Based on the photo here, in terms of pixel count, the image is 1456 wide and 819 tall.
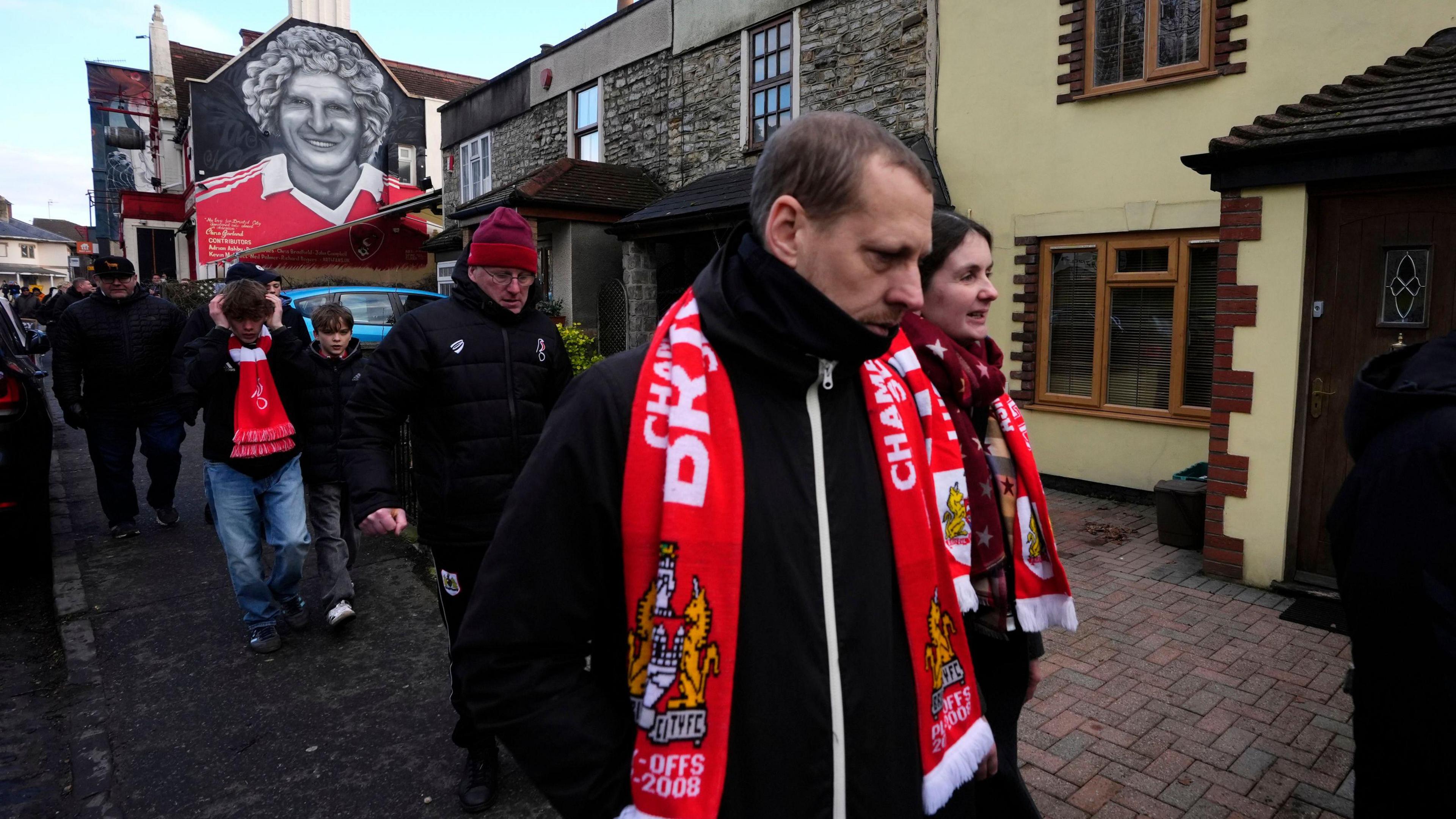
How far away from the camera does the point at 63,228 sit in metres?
105

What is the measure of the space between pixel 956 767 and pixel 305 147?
110ft

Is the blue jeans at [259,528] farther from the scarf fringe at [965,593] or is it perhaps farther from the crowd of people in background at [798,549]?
the scarf fringe at [965,593]

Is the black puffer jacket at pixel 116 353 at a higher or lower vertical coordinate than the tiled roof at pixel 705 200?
lower

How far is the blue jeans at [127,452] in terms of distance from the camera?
21.0 ft

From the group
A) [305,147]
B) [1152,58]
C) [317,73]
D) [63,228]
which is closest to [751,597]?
[1152,58]

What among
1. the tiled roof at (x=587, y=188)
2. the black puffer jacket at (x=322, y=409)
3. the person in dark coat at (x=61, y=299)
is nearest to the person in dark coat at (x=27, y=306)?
the person in dark coat at (x=61, y=299)

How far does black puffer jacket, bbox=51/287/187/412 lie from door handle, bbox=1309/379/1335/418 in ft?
26.4

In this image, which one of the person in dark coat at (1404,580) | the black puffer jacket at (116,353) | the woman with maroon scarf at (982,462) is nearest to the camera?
the person in dark coat at (1404,580)

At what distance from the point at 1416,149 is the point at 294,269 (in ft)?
86.0

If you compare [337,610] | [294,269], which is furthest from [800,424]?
[294,269]

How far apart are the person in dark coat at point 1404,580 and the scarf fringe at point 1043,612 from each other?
0.59 m

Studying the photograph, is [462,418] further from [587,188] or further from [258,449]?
[587,188]

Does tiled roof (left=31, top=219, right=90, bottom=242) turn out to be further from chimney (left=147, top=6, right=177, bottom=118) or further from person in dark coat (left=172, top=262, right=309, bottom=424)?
person in dark coat (left=172, top=262, right=309, bottom=424)

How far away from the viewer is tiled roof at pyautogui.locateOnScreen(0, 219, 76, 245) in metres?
76.1
